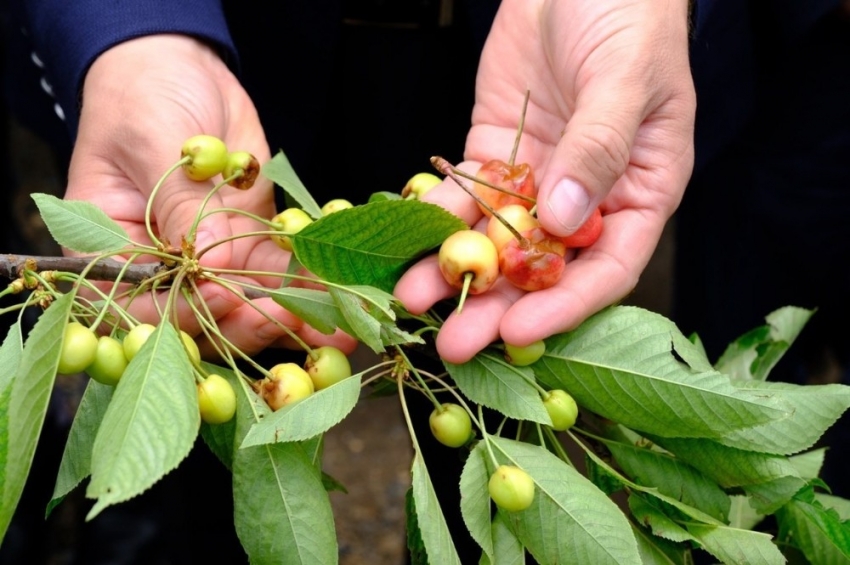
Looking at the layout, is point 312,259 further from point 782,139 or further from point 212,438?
point 782,139

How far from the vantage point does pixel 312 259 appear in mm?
881

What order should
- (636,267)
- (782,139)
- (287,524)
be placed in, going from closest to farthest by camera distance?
(287,524)
(636,267)
(782,139)

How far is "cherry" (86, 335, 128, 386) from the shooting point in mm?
743

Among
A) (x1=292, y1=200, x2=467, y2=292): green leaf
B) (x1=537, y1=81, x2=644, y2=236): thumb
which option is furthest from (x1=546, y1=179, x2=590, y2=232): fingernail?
(x1=292, y1=200, x2=467, y2=292): green leaf

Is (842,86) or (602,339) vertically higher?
(842,86)

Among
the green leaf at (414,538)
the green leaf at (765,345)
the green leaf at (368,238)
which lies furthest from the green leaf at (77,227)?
the green leaf at (765,345)

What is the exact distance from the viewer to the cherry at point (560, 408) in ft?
2.87

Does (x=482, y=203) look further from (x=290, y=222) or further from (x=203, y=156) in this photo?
(x=203, y=156)

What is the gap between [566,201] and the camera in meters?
0.92

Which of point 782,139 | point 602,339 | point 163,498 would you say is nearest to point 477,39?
point 602,339

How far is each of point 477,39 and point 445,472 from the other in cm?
78

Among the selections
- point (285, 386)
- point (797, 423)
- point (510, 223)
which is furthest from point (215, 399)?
point (797, 423)

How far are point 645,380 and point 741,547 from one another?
7.9 inches

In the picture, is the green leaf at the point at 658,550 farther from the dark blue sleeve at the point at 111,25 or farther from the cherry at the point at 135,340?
the dark blue sleeve at the point at 111,25
